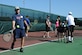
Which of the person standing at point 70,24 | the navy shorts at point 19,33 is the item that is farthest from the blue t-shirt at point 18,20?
the person standing at point 70,24

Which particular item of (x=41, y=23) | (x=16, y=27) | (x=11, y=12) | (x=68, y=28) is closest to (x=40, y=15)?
(x=41, y=23)

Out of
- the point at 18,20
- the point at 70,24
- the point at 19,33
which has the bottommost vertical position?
the point at 19,33

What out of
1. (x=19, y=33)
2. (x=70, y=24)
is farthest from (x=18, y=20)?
(x=70, y=24)

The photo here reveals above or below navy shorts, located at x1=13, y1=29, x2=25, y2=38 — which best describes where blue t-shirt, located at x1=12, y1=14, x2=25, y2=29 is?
above

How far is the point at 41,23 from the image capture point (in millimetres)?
38812

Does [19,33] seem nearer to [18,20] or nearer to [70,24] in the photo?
[18,20]

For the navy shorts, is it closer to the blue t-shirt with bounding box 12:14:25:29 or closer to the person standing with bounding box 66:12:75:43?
the blue t-shirt with bounding box 12:14:25:29

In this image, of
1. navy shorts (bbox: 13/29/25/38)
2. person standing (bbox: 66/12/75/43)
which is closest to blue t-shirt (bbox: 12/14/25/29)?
navy shorts (bbox: 13/29/25/38)

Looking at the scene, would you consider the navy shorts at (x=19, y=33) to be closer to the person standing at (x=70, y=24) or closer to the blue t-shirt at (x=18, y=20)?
the blue t-shirt at (x=18, y=20)

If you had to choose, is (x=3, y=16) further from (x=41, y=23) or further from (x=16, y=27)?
(x=16, y=27)

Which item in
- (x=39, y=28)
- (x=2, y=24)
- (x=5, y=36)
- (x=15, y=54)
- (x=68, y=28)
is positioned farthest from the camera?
(x=39, y=28)

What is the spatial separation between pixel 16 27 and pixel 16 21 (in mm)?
262

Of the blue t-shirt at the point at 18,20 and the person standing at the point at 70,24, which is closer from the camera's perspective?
the blue t-shirt at the point at 18,20

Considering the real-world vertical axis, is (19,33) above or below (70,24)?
below
